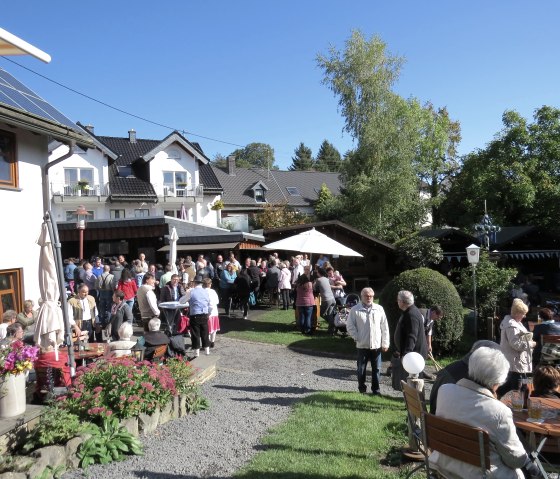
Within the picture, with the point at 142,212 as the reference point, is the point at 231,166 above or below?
above


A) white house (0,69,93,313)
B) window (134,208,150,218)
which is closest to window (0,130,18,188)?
white house (0,69,93,313)

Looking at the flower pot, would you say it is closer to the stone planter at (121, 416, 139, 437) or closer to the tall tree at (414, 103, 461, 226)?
the stone planter at (121, 416, 139, 437)

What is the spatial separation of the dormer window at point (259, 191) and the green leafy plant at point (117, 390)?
40.7 metres

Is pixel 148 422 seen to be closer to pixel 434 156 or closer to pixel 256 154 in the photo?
pixel 434 156

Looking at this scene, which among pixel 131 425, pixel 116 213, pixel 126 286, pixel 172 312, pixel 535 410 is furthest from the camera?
pixel 116 213

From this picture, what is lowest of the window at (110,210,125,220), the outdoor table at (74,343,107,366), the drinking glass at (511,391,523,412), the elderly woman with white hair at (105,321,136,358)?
the drinking glass at (511,391,523,412)

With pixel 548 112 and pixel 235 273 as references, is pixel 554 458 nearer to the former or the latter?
pixel 235 273

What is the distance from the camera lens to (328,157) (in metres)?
97.3

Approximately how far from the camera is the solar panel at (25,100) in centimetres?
1010

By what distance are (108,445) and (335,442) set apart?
261 cm

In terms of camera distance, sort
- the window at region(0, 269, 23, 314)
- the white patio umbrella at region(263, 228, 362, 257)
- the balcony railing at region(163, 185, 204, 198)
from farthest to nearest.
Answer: the balcony railing at region(163, 185, 204, 198), the white patio umbrella at region(263, 228, 362, 257), the window at region(0, 269, 23, 314)

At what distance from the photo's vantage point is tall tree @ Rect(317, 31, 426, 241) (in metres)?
33.1

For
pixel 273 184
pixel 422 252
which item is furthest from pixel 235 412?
pixel 273 184

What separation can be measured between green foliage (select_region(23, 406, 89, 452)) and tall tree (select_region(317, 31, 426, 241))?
2866 cm
